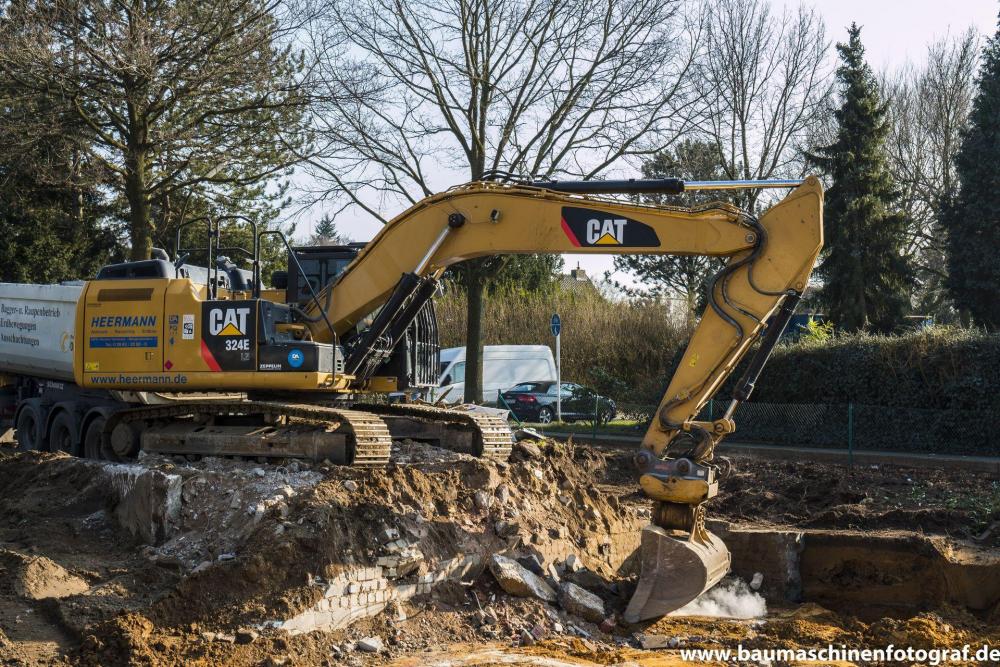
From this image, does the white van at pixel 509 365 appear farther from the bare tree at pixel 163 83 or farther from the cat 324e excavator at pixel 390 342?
the cat 324e excavator at pixel 390 342

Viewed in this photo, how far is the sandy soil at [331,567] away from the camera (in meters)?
6.90

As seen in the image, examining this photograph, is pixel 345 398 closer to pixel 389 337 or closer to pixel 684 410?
pixel 389 337

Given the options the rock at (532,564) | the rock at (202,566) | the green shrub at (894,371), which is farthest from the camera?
the green shrub at (894,371)

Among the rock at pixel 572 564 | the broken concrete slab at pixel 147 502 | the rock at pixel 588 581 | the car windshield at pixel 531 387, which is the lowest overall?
the rock at pixel 588 581

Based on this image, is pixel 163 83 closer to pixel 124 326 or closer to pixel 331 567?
pixel 124 326

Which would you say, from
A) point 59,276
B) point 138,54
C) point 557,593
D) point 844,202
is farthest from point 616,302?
point 557,593

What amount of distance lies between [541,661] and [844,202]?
83.9 ft

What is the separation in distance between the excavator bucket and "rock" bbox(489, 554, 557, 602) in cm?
74

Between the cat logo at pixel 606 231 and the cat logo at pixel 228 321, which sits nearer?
the cat logo at pixel 606 231

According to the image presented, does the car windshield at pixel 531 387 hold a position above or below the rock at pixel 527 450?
above

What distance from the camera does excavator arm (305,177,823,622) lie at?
26.2 ft

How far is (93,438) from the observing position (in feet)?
37.8

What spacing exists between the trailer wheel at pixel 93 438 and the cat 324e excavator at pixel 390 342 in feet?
0.09

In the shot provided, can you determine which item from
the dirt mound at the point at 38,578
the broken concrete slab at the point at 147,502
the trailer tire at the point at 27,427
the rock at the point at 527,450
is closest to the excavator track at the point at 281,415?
the broken concrete slab at the point at 147,502
